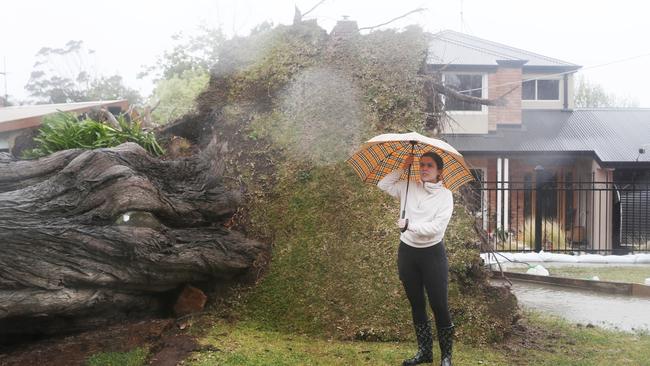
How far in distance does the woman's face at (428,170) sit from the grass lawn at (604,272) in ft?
27.2

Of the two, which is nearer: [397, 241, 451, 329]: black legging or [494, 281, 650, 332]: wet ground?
[397, 241, 451, 329]: black legging

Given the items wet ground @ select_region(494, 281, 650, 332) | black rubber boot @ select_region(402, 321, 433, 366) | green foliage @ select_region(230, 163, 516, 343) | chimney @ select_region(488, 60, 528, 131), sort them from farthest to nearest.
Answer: chimney @ select_region(488, 60, 528, 131)
wet ground @ select_region(494, 281, 650, 332)
green foliage @ select_region(230, 163, 516, 343)
black rubber boot @ select_region(402, 321, 433, 366)

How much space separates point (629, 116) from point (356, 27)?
19.4 m

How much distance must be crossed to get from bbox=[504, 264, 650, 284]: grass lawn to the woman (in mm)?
8029

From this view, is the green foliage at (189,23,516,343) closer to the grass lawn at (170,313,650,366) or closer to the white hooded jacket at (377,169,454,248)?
the grass lawn at (170,313,650,366)

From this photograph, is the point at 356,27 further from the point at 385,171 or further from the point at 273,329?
the point at 273,329

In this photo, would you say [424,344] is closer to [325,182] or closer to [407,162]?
[407,162]

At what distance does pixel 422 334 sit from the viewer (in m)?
4.91

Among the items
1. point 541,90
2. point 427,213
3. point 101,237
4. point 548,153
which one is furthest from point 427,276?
point 541,90

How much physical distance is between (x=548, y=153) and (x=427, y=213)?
1630cm

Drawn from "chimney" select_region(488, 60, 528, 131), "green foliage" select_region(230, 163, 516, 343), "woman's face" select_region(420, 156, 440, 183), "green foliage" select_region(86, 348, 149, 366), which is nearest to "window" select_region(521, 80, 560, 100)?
"chimney" select_region(488, 60, 528, 131)

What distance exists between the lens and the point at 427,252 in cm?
464

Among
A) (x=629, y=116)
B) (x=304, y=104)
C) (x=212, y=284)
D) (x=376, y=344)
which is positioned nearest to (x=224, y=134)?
(x=304, y=104)

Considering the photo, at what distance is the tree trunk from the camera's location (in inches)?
184
